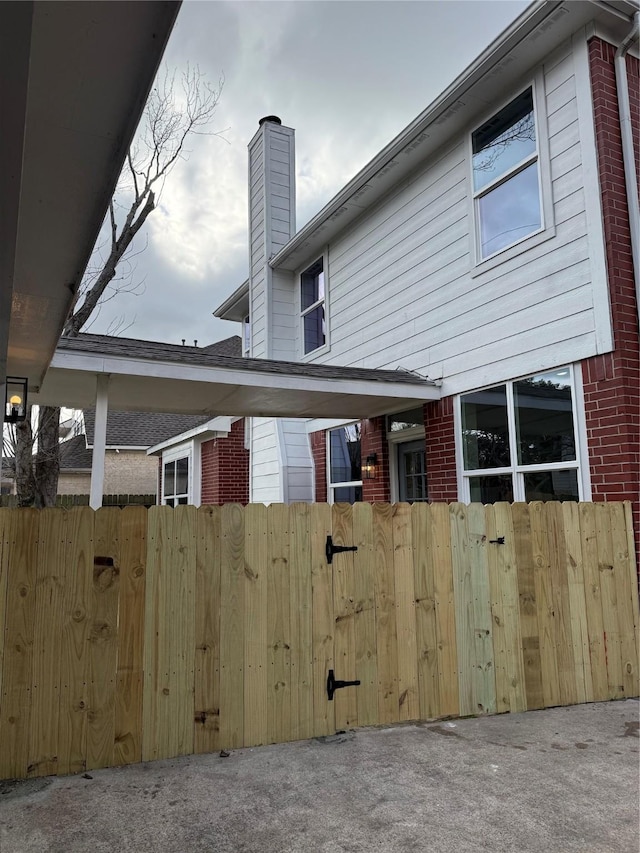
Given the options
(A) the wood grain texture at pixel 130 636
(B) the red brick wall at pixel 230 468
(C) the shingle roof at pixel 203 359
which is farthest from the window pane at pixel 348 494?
(A) the wood grain texture at pixel 130 636

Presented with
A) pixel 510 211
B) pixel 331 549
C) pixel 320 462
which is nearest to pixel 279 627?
pixel 331 549

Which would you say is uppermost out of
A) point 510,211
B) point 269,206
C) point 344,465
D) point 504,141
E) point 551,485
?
point 269,206

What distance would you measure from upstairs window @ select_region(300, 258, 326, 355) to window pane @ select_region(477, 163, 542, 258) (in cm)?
384

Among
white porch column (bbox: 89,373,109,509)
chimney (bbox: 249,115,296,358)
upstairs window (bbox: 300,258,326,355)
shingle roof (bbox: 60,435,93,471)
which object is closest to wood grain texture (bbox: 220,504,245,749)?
white porch column (bbox: 89,373,109,509)

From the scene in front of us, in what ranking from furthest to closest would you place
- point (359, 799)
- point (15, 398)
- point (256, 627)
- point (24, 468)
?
point (24, 468) < point (15, 398) < point (256, 627) < point (359, 799)

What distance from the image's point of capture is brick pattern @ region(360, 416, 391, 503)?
26.5 ft

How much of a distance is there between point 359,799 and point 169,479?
45.5 ft

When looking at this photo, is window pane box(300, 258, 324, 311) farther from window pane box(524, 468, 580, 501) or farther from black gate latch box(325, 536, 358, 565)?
black gate latch box(325, 536, 358, 565)

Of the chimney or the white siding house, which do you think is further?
the chimney

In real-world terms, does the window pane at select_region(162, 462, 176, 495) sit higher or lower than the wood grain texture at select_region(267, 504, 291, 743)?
higher

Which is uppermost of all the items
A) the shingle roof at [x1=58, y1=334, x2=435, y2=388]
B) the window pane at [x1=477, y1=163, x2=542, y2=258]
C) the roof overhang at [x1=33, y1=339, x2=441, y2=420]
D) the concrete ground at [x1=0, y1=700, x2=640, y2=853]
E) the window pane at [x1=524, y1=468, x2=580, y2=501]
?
→ the window pane at [x1=477, y1=163, x2=542, y2=258]

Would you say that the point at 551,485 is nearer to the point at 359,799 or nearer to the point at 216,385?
the point at 216,385

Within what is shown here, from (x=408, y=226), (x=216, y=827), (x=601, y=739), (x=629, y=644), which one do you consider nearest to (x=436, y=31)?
(x=408, y=226)

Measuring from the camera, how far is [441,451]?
677 cm
